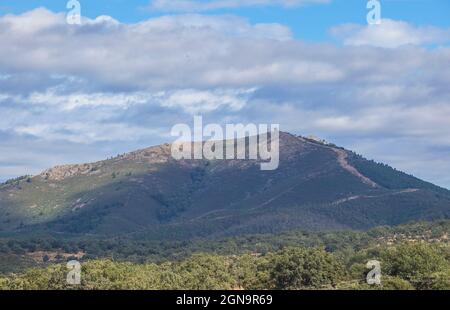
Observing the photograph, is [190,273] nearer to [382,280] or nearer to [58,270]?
[58,270]

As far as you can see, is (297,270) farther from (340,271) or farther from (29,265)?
(29,265)
